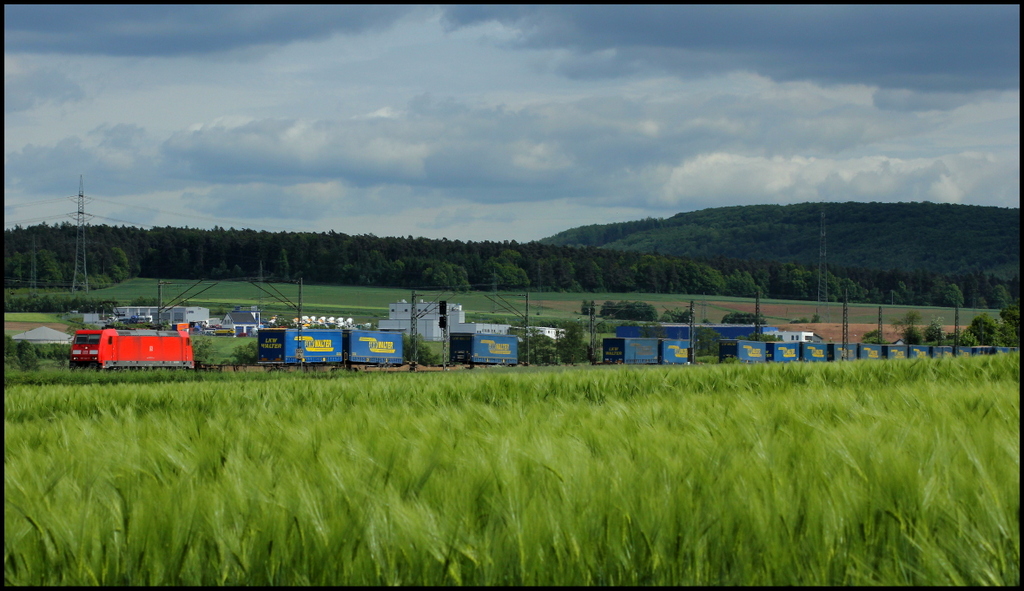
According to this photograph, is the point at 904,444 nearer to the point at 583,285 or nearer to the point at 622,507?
the point at 622,507

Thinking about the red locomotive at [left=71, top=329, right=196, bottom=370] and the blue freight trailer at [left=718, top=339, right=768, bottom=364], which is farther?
the blue freight trailer at [left=718, top=339, right=768, bottom=364]

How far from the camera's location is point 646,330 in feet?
368

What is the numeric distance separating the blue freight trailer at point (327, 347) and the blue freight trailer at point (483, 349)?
18.5ft

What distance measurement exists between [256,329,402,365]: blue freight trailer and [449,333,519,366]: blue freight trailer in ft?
18.5

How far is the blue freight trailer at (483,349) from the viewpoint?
7281cm

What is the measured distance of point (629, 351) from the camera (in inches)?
3029

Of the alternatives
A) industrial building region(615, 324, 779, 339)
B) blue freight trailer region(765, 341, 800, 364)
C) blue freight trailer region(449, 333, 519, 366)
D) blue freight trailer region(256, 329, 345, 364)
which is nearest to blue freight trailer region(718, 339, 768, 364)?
blue freight trailer region(765, 341, 800, 364)

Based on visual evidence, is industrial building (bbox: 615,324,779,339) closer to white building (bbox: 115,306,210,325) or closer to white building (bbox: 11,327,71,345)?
white building (bbox: 115,306,210,325)

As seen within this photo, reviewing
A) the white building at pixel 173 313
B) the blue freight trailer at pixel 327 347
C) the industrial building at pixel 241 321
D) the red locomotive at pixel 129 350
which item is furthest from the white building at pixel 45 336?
the blue freight trailer at pixel 327 347

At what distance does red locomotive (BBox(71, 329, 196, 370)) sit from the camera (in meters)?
56.2

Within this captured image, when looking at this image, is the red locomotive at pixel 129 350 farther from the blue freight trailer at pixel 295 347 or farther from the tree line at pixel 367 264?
the tree line at pixel 367 264

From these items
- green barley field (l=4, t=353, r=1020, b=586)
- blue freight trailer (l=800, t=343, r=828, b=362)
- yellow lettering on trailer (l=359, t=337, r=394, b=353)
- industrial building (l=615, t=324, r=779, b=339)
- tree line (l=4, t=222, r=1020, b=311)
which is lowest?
industrial building (l=615, t=324, r=779, b=339)


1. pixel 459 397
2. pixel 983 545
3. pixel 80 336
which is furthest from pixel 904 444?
pixel 80 336

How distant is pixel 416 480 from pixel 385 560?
3.39 feet
